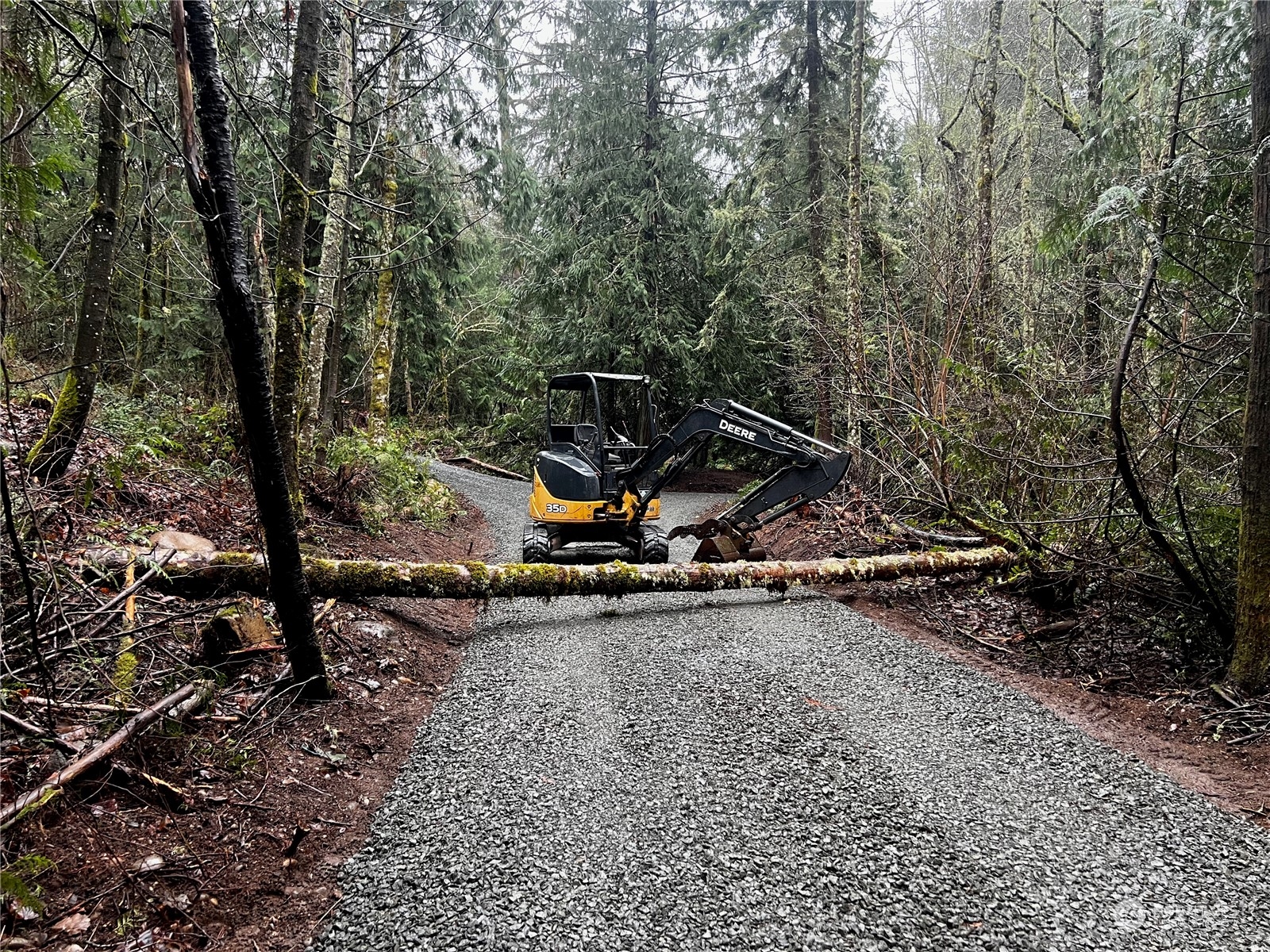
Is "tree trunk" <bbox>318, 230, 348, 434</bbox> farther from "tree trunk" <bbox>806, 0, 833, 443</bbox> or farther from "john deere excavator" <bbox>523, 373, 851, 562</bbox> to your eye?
"tree trunk" <bbox>806, 0, 833, 443</bbox>

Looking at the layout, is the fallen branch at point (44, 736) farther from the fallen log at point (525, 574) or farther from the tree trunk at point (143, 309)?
the tree trunk at point (143, 309)

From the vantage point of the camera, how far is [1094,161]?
5941 millimetres

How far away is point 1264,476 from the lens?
13.4 ft

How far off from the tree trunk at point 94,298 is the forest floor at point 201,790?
362 millimetres

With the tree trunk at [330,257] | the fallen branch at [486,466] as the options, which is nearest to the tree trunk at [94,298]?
the tree trunk at [330,257]

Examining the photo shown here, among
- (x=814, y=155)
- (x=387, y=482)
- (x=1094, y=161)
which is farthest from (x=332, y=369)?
(x=814, y=155)

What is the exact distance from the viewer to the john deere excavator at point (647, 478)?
770cm

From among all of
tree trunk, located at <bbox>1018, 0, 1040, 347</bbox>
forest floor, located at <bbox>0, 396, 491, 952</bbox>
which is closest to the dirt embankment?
forest floor, located at <bbox>0, 396, 491, 952</bbox>

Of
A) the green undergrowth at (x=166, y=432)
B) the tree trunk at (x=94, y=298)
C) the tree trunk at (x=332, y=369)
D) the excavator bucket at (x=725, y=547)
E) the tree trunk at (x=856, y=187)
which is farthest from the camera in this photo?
the tree trunk at (x=856, y=187)

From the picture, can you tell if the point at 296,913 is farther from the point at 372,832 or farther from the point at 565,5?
the point at 565,5

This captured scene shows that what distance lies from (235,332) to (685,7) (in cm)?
1863

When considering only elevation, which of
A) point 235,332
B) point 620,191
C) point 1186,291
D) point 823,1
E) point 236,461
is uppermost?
point 823,1

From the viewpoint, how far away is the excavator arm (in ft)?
25.1

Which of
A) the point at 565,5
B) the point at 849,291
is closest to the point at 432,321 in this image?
the point at 565,5
